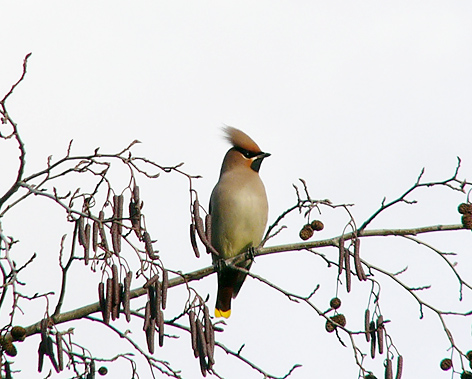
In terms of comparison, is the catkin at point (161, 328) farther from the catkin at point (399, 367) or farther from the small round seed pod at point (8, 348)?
the catkin at point (399, 367)

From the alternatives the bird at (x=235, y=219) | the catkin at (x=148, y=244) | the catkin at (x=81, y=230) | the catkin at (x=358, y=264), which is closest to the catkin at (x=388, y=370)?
the catkin at (x=358, y=264)

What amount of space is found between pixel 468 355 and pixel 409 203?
25.6 inches

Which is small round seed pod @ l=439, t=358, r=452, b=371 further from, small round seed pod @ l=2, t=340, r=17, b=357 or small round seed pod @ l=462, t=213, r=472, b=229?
small round seed pod @ l=2, t=340, r=17, b=357

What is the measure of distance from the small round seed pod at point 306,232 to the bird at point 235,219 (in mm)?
1506

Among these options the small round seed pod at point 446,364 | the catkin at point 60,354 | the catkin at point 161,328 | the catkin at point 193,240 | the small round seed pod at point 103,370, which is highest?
the catkin at point 193,240

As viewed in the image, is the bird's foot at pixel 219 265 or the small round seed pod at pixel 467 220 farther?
the bird's foot at pixel 219 265

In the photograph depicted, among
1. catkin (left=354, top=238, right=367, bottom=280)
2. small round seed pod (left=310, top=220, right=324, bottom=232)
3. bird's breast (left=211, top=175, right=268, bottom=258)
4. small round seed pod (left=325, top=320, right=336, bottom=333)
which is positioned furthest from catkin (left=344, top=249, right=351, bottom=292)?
bird's breast (left=211, top=175, right=268, bottom=258)

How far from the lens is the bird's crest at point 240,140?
6266 millimetres

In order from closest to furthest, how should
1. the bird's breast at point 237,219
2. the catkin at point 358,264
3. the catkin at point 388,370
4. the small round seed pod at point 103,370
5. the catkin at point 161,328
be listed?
the catkin at point 161,328, the catkin at point 388,370, the catkin at point 358,264, the small round seed pod at point 103,370, the bird's breast at point 237,219

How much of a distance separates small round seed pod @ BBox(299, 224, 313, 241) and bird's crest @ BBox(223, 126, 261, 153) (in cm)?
239

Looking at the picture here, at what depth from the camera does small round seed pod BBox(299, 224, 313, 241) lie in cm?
391

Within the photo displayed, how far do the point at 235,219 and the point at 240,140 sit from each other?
3.01 ft

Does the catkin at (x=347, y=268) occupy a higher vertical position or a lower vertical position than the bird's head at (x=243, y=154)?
lower

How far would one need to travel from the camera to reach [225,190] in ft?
18.9
